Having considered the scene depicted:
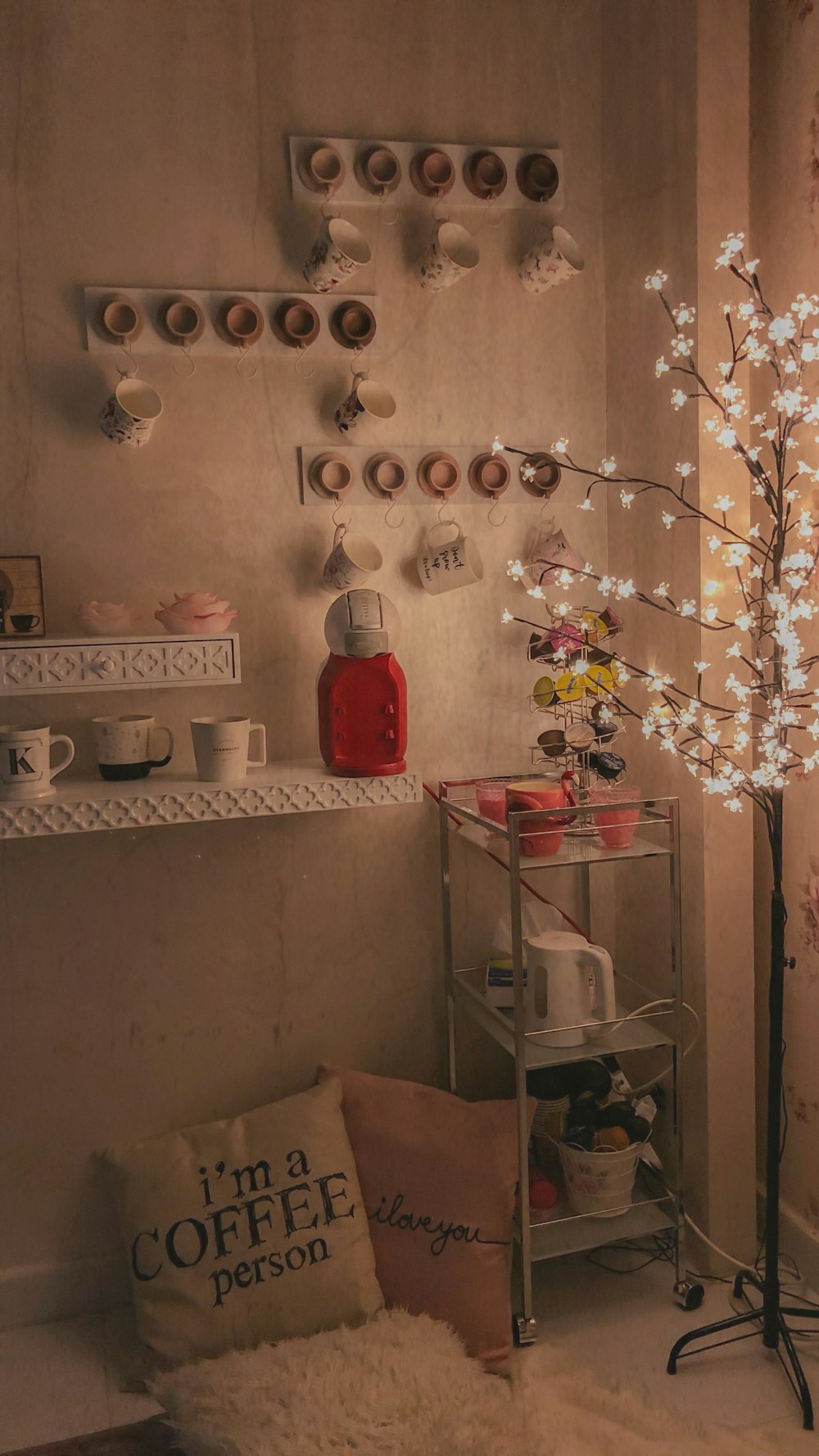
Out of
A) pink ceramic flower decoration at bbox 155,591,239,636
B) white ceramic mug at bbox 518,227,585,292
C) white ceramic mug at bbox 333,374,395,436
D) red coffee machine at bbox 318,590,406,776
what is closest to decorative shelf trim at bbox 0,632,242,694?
pink ceramic flower decoration at bbox 155,591,239,636

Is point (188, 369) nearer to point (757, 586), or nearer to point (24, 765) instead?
point (24, 765)

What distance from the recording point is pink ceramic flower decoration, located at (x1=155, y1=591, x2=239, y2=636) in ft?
6.55

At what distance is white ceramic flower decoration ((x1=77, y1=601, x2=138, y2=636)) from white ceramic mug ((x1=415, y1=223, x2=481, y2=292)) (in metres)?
0.88

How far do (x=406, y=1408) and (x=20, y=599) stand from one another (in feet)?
4.75

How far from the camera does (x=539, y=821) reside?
6.42 ft

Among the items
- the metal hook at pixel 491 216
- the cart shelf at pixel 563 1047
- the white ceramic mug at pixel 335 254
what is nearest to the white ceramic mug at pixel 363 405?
the white ceramic mug at pixel 335 254

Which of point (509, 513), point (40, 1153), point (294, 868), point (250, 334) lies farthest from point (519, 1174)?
point (250, 334)

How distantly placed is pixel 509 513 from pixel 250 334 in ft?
2.02

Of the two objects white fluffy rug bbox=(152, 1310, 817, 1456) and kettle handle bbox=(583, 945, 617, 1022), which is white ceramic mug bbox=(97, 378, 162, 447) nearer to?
kettle handle bbox=(583, 945, 617, 1022)

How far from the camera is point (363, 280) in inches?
86.7

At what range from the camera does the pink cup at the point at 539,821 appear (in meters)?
1.96

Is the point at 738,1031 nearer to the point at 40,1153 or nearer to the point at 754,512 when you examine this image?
the point at 754,512

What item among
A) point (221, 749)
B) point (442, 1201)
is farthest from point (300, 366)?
→ point (442, 1201)

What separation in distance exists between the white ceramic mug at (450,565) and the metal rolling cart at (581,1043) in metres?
0.40
